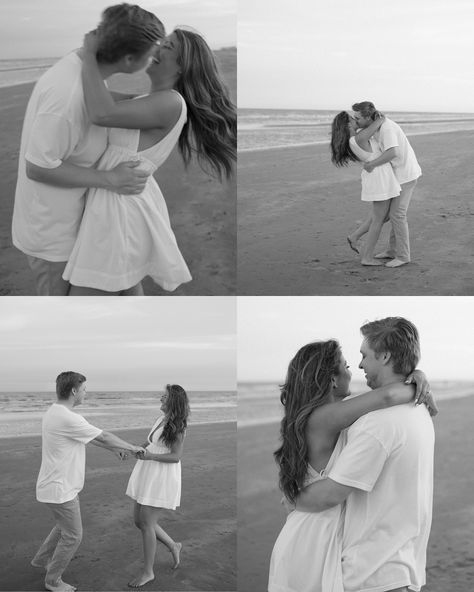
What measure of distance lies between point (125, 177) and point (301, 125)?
2363mm

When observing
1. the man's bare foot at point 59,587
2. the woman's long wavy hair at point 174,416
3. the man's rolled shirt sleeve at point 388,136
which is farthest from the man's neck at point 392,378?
the man's bare foot at point 59,587

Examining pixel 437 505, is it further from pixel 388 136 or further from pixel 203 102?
pixel 203 102

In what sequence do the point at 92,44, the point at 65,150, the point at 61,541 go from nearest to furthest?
the point at 92,44
the point at 65,150
the point at 61,541

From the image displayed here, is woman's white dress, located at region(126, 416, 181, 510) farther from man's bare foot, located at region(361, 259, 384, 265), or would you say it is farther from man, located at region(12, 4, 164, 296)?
man's bare foot, located at region(361, 259, 384, 265)

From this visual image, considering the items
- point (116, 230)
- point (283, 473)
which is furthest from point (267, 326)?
point (283, 473)

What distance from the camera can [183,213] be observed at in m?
5.28

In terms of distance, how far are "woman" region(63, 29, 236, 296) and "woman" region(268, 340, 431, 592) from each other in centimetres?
152

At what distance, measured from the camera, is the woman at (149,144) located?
12.6 ft

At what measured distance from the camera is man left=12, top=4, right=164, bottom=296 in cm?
364

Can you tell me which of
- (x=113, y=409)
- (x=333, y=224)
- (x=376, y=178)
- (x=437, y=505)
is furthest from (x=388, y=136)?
(x=437, y=505)

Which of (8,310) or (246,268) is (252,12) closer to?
(246,268)

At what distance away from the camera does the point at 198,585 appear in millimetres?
4848

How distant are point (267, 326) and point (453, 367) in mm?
1360

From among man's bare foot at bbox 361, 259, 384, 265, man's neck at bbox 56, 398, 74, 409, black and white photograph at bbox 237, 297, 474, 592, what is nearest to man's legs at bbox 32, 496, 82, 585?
man's neck at bbox 56, 398, 74, 409
